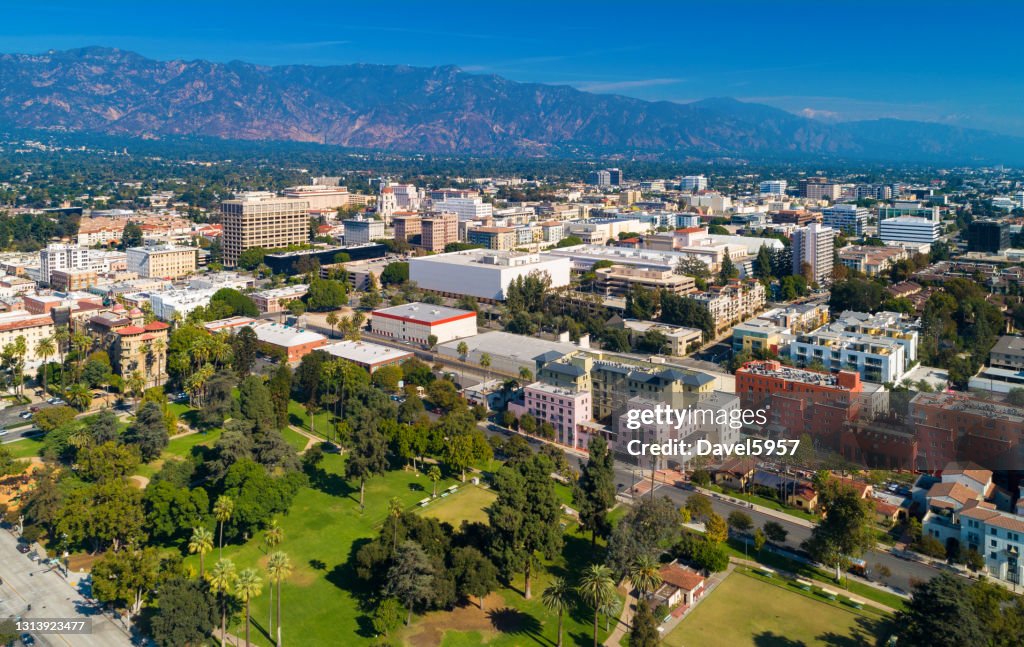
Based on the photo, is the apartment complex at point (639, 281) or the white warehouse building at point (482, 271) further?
the white warehouse building at point (482, 271)

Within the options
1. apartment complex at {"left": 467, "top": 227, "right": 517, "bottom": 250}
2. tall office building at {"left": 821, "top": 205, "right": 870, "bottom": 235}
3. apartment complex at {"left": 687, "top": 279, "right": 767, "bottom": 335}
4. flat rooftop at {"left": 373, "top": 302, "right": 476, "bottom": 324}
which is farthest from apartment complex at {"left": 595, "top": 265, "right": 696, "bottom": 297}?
tall office building at {"left": 821, "top": 205, "right": 870, "bottom": 235}

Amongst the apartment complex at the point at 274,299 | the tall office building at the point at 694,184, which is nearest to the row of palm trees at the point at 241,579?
the apartment complex at the point at 274,299

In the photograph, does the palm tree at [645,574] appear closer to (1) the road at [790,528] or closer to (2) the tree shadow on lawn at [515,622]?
(2) the tree shadow on lawn at [515,622]

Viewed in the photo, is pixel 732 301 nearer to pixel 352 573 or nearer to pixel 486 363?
pixel 486 363

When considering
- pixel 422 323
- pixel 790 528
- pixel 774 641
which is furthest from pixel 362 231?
pixel 774 641

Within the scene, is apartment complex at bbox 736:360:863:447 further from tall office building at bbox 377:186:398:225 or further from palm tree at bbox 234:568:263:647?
tall office building at bbox 377:186:398:225

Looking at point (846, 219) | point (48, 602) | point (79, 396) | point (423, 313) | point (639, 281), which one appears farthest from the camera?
point (846, 219)

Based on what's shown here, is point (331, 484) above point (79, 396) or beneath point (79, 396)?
beneath
